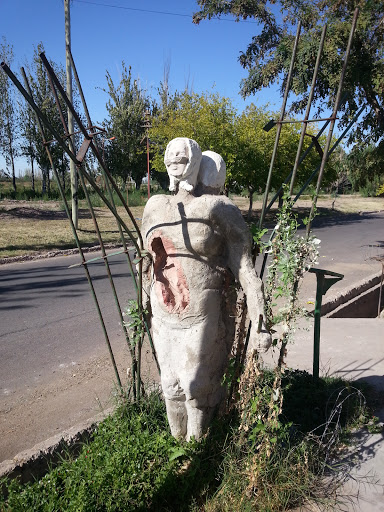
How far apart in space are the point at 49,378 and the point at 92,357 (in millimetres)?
614

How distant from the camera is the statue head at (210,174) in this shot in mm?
2604

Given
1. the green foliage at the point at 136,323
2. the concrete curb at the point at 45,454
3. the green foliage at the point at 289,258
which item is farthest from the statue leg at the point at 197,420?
the concrete curb at the point at 45,454

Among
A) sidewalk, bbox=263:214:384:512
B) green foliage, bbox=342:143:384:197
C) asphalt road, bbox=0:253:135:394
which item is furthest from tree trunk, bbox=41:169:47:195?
sidewalk, bbox=263:214:384:512

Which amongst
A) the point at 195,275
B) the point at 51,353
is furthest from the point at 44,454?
the point at 51,353

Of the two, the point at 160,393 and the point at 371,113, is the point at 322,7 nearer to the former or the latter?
the point at 371,113

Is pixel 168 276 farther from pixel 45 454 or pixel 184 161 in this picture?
pixel 45 454

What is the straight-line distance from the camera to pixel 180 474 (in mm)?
2588

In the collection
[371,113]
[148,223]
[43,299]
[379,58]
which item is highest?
[379,58]

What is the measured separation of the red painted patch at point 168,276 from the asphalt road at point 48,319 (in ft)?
8.64

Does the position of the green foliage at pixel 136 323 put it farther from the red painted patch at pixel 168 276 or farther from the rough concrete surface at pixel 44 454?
the rough concrete surface at pixel 44 454

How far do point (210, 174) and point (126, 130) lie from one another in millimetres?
20385

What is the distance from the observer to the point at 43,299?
760 cm

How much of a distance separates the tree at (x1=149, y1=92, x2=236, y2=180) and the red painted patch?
12906 mm

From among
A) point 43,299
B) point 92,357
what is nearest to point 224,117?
point 43,299
